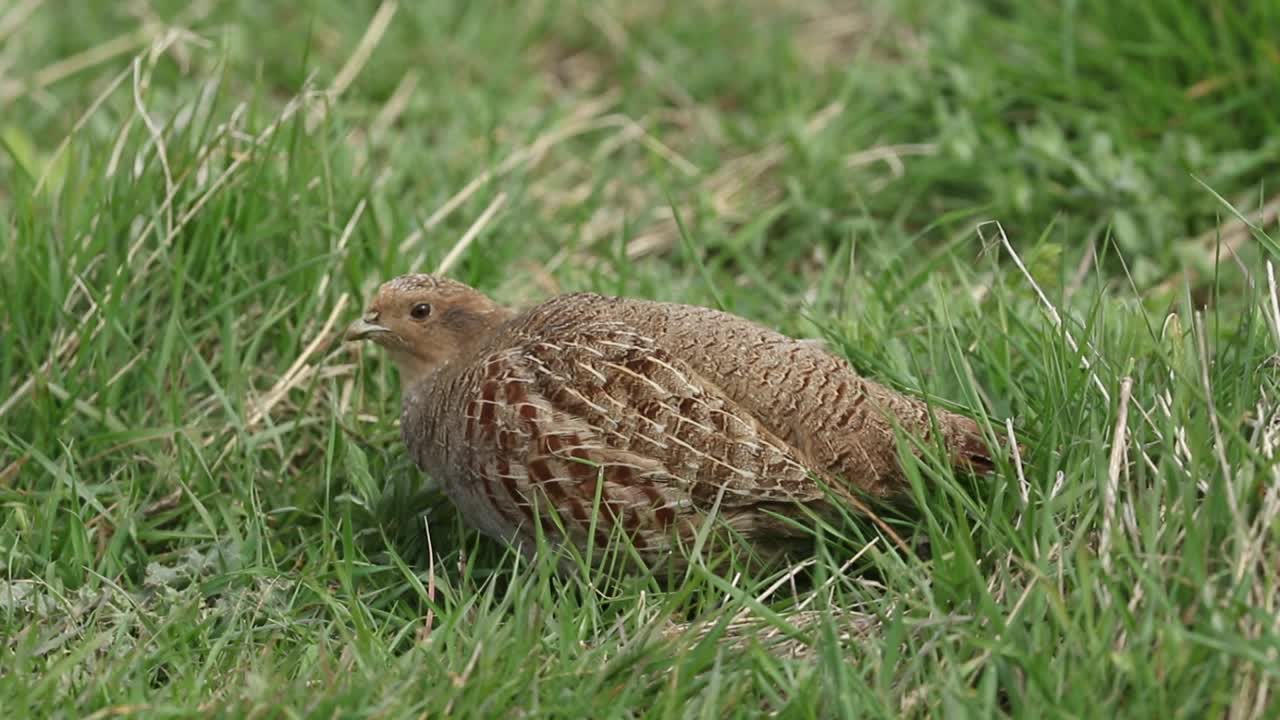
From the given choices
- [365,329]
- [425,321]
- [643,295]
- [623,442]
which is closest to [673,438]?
[623,442]

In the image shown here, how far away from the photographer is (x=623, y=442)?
11.6 feet

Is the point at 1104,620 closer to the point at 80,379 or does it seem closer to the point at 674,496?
the point at 674,496

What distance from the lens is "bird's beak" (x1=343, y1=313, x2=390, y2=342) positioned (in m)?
4.21

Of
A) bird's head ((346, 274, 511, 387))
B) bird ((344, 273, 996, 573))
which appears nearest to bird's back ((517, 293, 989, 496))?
bird ((344, 273, 996, 573))

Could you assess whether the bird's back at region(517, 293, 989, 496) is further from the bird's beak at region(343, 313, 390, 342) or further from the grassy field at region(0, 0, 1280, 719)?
the bird's beak at region(343, 313, 390, 342)

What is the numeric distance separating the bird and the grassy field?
0.42ft

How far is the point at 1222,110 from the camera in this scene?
534 cm

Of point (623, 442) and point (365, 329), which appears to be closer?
point (623, 442)

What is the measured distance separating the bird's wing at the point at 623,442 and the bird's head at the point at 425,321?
519mm

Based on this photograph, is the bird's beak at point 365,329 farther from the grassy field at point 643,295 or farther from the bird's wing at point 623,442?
the bird's wing at point 623,442

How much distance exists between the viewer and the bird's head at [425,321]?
166 inches

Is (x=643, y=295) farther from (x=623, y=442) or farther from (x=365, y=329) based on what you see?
(x=623, y=442)

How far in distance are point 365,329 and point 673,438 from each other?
1.11 meters

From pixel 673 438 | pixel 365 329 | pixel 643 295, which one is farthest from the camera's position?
pixel 643 295
